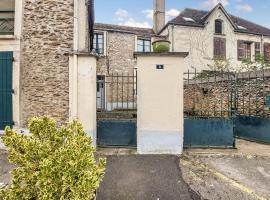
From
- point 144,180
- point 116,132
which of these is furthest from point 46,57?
point 144,180

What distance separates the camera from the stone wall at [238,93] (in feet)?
31.2

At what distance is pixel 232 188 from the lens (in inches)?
201

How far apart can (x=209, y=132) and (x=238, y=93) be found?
3693mm

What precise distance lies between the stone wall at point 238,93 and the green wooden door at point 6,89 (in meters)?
5.45

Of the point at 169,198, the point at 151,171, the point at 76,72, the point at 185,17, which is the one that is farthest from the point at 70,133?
the point at 185,17

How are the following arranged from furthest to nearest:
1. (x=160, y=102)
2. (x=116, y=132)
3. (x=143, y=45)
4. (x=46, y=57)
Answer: (x=143, y=45) → (x=116, y=132) → (x=46, y=57) → (x=160, y=102)

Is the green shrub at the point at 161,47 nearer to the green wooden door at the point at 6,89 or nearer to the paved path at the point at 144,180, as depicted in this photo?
the paved path at the point at 144,180

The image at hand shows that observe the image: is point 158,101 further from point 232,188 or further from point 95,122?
point 232,188

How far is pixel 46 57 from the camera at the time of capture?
7.75m

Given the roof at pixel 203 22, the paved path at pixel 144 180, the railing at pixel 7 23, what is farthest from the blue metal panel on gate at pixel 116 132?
the roof at pixel 203 22

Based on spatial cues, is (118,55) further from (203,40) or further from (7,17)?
(7,17)

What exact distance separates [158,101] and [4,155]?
15.0 ft

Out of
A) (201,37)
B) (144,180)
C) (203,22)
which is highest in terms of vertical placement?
(203,22)

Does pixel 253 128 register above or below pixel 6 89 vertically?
below
